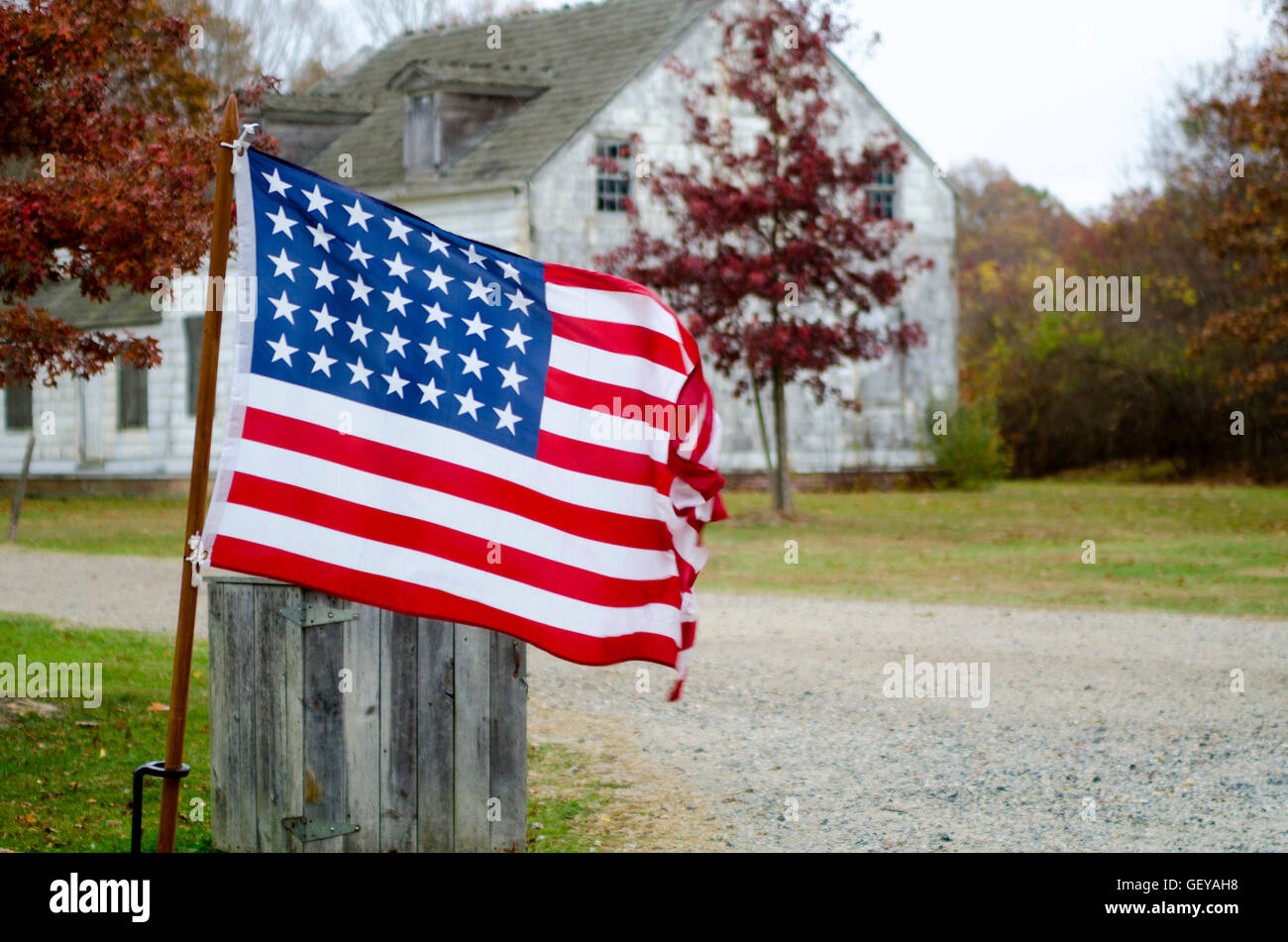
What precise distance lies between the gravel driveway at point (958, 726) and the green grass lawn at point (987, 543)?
1.83 meters

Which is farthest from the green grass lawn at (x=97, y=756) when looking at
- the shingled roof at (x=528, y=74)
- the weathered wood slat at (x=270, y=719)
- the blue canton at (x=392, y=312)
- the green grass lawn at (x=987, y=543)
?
the shingled roof at (x=528, y=74)

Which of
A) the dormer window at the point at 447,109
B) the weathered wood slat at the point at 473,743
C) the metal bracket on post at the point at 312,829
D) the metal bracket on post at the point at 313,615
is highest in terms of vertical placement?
the dormer window at the point at 447,109

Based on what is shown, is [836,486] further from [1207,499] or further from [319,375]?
[319,375]

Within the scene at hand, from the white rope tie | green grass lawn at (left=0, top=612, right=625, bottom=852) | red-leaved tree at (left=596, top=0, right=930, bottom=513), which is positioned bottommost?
A: green grass lawn at (left=0, top=612, right=625, bottom=852)

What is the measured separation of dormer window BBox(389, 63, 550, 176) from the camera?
29.0m

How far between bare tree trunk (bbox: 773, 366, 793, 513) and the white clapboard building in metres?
5.63

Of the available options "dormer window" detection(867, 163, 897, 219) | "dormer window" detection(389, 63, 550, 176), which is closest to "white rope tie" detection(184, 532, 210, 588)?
"dormer window" detection(389, 63, 550, 176)

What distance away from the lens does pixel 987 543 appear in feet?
68.9

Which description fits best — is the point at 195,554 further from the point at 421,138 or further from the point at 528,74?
the point at 528,74

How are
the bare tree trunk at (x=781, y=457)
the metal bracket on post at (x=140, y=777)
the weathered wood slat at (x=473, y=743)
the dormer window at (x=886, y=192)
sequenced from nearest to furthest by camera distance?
1. the metal bracket on post at (x=140, y=777)
2. the weathered wood slat at (x=473, y=743)
3. the bare tree trunk at (x=781, y=457)
4. the dormer window at (x=886, y=192)

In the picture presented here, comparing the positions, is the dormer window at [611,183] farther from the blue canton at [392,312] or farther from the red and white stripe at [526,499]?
the blue canton at [392,312]

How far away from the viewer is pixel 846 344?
2289 centimetres

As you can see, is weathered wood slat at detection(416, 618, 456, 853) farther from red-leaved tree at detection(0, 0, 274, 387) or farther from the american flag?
red-leaved tree at detection(0, 0, 274, 387)

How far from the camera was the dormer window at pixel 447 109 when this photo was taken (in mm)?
29016
